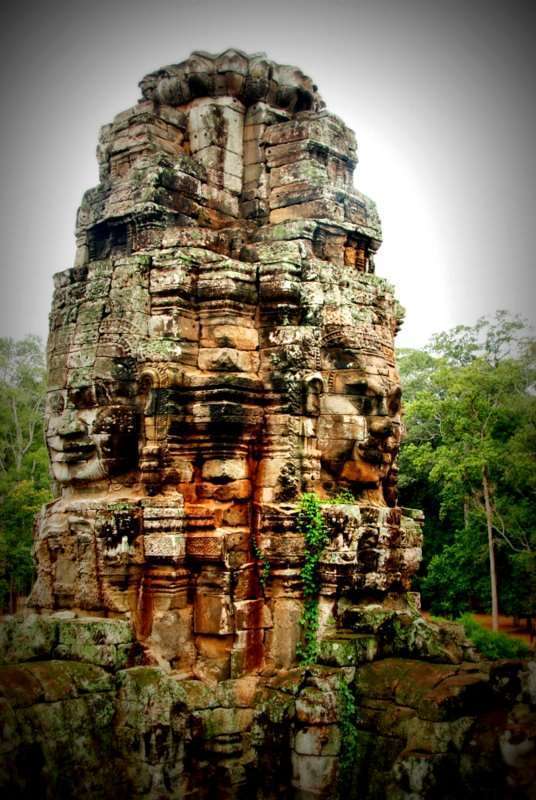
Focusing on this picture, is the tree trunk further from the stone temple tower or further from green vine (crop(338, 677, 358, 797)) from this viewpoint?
green vine (crop(338, 677, 358, 797))

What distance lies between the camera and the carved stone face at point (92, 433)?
901 centimetres

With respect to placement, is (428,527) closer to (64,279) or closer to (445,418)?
(445,418)

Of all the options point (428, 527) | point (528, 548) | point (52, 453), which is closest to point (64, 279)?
point (52, 453)

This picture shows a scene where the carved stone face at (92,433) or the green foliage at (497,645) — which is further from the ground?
the carved stone face at (92,433)

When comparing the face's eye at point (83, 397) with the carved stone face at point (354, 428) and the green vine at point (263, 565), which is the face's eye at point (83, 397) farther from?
the carved stone face at point (354, 428)

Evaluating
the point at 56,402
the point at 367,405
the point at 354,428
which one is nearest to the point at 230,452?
the point at 354,428

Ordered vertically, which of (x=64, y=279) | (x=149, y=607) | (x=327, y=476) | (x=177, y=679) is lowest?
(x=177, y=679)

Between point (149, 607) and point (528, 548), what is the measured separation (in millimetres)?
14514

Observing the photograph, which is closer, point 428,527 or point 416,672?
point 416,672

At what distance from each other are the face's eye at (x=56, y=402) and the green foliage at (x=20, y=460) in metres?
13.5

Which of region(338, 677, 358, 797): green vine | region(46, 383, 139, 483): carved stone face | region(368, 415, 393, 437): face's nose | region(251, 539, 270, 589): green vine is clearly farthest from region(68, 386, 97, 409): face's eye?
region(338, 677, 358, 797): green vine

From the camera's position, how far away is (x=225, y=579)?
8.66 m

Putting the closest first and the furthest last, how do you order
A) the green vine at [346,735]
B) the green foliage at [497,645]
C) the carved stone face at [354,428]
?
the green vine at [346,735], the carved stone face at [354,428], the green foliage at [497,645]

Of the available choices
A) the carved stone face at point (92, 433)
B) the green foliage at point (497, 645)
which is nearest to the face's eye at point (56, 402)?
the carved stone face at point (92, 433)
